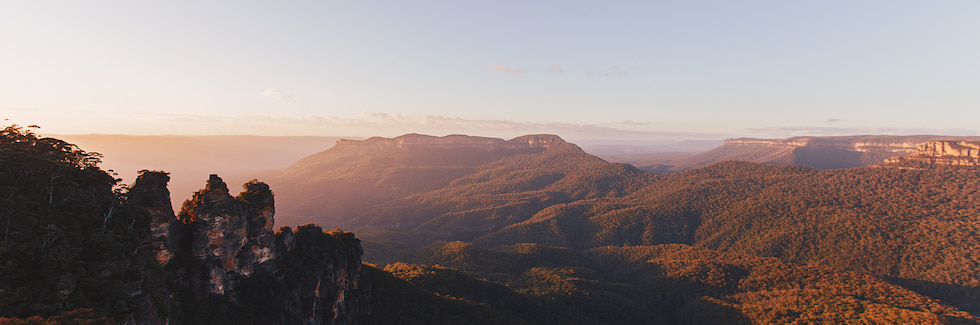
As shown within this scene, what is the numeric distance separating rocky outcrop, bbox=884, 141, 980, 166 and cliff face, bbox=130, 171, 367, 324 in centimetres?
26096

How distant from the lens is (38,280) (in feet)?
52.4

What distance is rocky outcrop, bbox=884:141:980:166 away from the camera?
152 metres

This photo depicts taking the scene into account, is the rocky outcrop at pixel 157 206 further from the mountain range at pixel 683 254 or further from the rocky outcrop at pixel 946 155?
the rocky outcrop at pixel 946 155

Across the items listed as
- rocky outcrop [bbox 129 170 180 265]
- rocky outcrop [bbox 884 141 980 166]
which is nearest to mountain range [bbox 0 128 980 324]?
rocky outcrop [bbox 884 141 980 166]

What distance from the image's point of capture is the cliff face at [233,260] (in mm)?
26469

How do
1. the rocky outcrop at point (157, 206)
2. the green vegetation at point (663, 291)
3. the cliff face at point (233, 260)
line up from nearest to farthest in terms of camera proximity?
the rocky outcrop at point (157, 206) < the cliff face at point (233, 260) < the green vegetation at point (663, 291)

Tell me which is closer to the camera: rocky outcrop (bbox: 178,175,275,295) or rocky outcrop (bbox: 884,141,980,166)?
rocky outcrop (bbox: 178,175,275,295)

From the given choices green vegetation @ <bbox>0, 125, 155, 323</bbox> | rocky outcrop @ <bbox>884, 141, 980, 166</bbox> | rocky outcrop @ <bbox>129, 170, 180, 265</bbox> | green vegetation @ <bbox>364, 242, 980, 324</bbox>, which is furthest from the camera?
rocky outcrop @ <bbox>884, 141, 980, 166</bbox>

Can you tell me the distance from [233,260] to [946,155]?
27445 centimetres

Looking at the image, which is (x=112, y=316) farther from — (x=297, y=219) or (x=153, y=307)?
(x=297, y=219)

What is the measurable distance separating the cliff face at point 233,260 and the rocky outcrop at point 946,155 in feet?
856

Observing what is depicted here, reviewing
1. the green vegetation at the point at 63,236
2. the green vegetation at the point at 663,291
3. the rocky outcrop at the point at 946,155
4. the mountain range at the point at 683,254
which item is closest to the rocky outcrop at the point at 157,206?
the mountain range at the point at 683,254

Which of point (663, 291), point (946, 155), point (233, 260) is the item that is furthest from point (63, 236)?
point (946, 155)

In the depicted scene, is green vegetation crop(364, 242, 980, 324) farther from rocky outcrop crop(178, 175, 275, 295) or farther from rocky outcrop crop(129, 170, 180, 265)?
rocky outcrop crop(129, 170, 180, 265)
